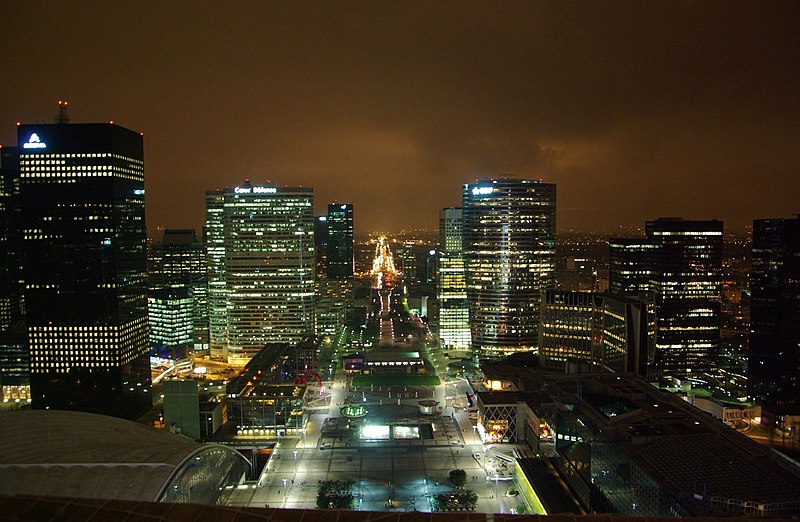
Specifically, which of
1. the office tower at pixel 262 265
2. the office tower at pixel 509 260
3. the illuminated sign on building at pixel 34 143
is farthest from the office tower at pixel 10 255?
the office tower at pixel 509 260

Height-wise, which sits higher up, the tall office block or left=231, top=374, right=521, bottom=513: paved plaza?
the tall office block

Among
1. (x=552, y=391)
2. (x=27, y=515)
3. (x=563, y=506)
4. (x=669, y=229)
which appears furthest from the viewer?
(x=669, y=229)

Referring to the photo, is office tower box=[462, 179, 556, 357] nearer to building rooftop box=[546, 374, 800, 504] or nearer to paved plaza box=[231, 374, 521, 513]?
paved plaza box=[231, 374, 521, 513]

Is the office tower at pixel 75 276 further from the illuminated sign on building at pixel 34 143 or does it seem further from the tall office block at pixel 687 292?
the tall office block at pixel 687 292

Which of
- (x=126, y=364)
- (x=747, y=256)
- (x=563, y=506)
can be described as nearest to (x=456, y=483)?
(x=563, y=506)

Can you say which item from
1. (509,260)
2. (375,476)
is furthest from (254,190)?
(375,476)

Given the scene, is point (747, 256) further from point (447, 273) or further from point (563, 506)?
point (563, 506)

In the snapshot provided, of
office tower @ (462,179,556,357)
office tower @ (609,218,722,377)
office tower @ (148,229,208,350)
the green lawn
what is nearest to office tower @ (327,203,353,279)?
office tower @ (148,229,208,350)
